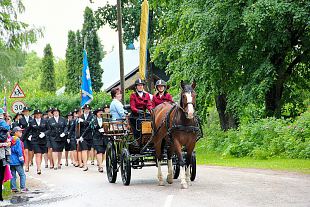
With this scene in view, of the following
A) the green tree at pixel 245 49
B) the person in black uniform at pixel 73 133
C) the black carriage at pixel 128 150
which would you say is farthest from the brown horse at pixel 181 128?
the green tree at pixel 245 49

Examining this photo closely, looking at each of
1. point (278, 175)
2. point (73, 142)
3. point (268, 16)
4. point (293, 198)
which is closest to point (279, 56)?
point (268, 16)

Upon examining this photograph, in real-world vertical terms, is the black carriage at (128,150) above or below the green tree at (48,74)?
below

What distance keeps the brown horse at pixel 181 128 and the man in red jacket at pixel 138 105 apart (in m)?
0.83

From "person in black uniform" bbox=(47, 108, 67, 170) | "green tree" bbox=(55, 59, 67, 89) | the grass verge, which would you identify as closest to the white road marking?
the grass verge

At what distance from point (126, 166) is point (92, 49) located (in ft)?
175

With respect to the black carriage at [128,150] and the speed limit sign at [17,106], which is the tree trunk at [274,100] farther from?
the black carriage at [128,150]

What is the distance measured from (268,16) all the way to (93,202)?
14276mm

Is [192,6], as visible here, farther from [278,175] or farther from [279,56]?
[278,175]

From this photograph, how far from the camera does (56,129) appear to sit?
1009 inches

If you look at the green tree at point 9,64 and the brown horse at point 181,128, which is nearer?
the brown horse at point 181,128

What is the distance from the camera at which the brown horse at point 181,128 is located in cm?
A: 1466

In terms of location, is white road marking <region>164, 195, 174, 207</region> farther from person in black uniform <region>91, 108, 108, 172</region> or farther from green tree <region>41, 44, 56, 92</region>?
green tree <region>41, 44, 56, 92</region>

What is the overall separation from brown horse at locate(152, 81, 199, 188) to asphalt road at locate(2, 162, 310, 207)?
1.93 ft

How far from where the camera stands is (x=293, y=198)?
40.3 ft
